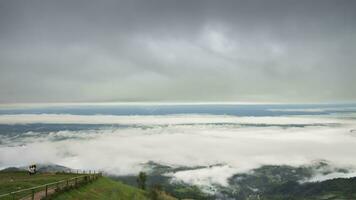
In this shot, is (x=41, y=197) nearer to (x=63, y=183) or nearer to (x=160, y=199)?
(x=63, y=183)

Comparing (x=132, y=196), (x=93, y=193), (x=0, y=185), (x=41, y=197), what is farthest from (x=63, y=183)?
(x=132, y=196)

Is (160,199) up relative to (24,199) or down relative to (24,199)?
down

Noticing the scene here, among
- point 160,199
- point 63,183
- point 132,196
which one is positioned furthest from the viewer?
point 160,199

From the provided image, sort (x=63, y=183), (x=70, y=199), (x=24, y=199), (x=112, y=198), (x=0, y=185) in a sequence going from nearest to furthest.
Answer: (x=24, y=199), (x=70, y=199), (x=0, y=185), (x=63, y=183), (x=112, y=198)

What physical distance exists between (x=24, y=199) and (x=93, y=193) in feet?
89.4

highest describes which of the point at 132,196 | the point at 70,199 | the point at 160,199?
the point at 70,199

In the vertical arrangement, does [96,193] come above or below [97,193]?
above

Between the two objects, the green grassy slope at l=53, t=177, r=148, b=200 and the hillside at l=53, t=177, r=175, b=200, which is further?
the green grassy slope at l=53, t=177, r=148, b=200

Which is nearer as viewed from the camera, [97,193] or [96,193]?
[96,193]

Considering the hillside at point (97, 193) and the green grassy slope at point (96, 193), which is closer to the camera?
the hillside at point (97, 193)

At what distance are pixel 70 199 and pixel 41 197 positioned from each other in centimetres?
837

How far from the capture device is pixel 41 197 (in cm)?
6194

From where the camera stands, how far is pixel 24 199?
5869cm

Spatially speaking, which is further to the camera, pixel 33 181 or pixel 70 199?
pixel 33 181
